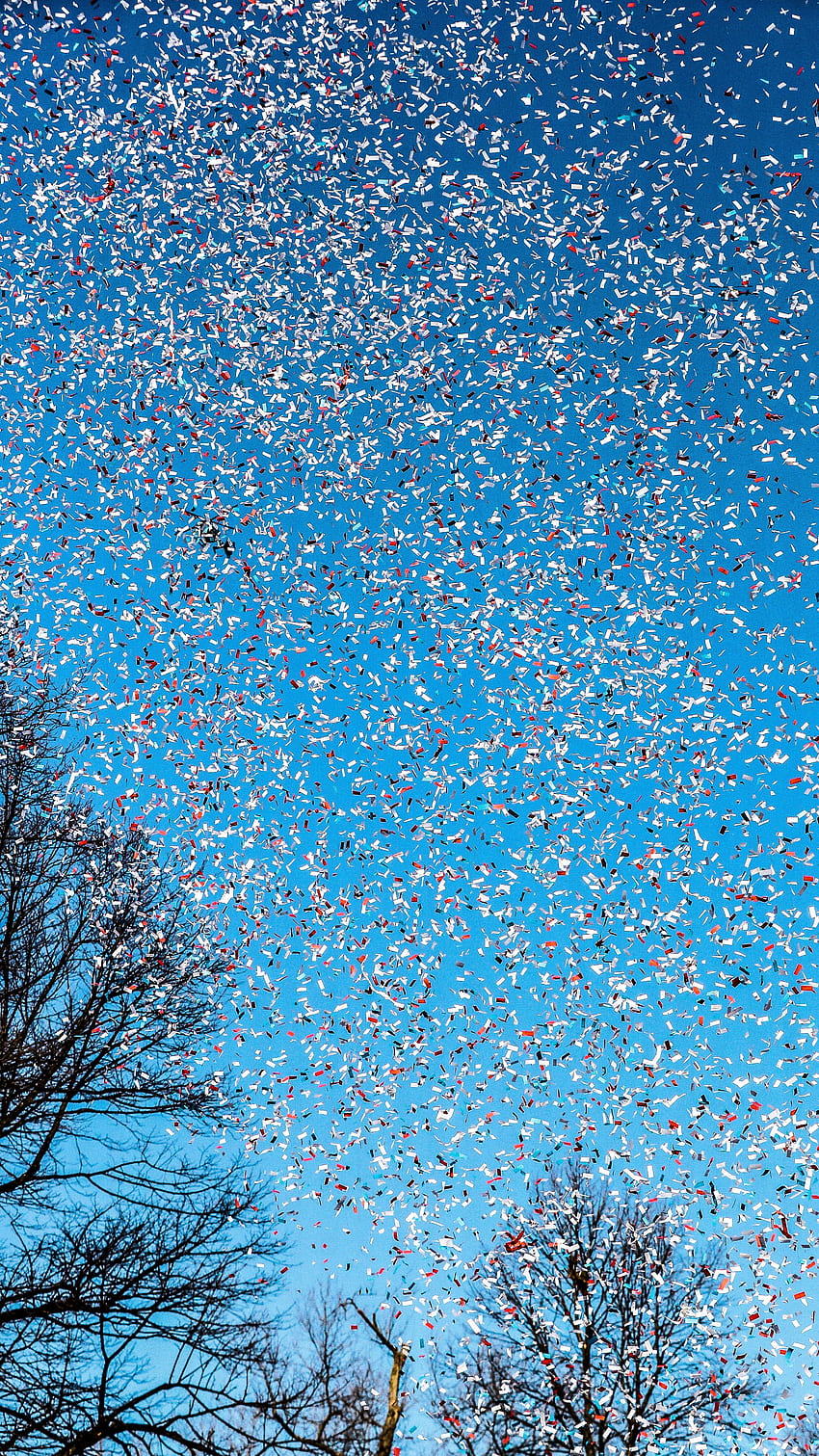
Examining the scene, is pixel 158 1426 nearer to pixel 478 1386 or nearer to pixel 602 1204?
pixel 478 1386

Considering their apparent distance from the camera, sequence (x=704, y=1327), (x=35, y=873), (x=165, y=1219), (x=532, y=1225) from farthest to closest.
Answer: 1. (x=532, y=1225)
2. (x=704, y=1327)
3. (x=35, y=873)
4. (x=165, y=1219)

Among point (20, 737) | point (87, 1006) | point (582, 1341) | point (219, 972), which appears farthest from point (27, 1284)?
point (582, 1341)

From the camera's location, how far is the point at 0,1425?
30.9 ft

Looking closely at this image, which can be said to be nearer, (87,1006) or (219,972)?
(87,1006)

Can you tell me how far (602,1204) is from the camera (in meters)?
20.0

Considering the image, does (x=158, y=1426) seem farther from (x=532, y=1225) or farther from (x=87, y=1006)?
(x=532, y=1225)

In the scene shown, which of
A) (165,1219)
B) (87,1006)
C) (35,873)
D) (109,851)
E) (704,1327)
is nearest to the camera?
(165,1219)

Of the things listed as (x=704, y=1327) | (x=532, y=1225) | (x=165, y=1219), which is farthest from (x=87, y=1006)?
(x=704, y=1327)

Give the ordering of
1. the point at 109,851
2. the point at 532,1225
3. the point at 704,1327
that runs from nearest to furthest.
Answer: the point at 109,851, the point at 704,1327, the point at 532,1225

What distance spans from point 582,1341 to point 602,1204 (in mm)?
2884

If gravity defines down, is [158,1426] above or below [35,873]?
below

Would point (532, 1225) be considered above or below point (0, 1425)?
above

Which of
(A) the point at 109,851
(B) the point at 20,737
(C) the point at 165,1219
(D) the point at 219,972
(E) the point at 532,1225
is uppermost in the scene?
(B) the point at 20,737

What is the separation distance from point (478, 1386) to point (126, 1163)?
37.1 ft
